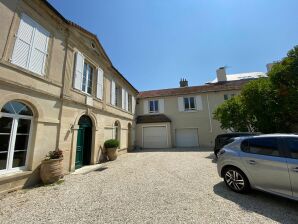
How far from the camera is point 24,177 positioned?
4980mm

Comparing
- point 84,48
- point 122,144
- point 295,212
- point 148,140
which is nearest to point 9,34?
point 84,48

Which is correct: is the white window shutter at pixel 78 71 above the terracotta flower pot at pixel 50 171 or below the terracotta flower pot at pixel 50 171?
above

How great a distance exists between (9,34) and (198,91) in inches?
608

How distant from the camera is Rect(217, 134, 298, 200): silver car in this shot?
3152mm

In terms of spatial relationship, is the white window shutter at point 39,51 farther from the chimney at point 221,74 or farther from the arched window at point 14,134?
the chimney at point 221,74

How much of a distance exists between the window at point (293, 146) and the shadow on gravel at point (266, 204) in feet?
3.66

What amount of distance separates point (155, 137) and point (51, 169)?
40.2 feet

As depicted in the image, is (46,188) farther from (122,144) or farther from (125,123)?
(125,123)

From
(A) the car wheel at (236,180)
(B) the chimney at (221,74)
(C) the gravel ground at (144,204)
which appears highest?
(B) the chimney at (221,74)

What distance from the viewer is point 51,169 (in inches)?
212

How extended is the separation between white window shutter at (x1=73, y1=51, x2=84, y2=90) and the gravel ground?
14.9 ft

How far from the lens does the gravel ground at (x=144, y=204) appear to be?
308 centimetres

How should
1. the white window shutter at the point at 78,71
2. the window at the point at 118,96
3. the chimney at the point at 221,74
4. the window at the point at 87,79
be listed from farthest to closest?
the chimney at the point at 221,74
the window at the point at 118,96
the window at the point at 87,79
the white window shutter at the point at 78,71

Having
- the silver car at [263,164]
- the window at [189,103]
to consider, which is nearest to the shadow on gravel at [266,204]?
the silver car at [263,164]
